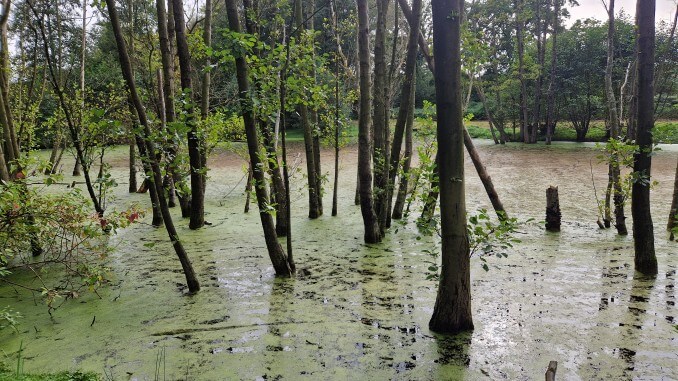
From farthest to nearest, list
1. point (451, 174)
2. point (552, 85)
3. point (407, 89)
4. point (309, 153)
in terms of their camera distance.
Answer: point (552, 85), point (309, 153), point (407, 89), point (451, 174)

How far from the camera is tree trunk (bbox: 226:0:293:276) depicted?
14.3ft

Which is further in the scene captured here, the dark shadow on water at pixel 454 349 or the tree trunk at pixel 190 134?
the tree trunk at pixel 190 134

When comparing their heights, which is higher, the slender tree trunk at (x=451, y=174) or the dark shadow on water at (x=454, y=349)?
the slender tree trunk at (x=451, y=174)

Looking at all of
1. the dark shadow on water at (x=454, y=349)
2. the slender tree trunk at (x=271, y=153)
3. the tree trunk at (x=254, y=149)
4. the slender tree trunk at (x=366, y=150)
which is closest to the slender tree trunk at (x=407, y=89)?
the slender tree trunk at (x=366, y=150)

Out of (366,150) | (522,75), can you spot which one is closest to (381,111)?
(366,150)

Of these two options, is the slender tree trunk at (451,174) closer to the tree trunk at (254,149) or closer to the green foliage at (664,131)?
the tree trunk at (254,149)

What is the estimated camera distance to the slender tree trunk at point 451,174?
3152 millimetres

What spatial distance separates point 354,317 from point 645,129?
3.71 metres

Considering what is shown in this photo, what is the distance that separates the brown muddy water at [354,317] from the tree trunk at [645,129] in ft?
1.37

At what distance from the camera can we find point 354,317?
13.1 feet

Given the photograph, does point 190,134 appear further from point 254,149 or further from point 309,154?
point 254,149

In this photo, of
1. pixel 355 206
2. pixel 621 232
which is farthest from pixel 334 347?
pixel 355 206

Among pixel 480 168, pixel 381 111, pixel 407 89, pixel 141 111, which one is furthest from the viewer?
pixel 381 111

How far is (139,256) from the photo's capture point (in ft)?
20.0
